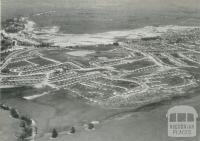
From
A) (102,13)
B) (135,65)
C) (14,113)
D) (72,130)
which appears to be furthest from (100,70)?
(14,113)

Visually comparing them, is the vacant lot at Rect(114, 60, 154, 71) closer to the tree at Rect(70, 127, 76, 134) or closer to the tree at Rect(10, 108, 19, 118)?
the tree at Rect(70, 127, 76, 134)

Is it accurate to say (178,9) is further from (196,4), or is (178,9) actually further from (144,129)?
(144,129)

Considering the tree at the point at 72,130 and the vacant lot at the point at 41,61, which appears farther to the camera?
the vacant lot at the point at 41,61

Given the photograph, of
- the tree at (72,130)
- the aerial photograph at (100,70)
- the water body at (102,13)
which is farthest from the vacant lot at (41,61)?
the tree at (72,130)

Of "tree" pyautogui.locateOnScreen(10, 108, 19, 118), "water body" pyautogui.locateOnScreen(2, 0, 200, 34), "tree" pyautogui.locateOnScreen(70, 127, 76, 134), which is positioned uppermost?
"water body" pyautogui.locateOnScreen(2, 0, 200, 34)

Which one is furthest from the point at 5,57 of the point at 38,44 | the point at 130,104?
the point at 130,104

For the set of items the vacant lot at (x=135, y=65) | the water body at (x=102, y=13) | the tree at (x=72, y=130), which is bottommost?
the tree at (x=72, y=130)

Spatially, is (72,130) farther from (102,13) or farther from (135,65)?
(102,13)

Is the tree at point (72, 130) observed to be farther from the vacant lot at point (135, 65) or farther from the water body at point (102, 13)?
the water body at point (102, 13)

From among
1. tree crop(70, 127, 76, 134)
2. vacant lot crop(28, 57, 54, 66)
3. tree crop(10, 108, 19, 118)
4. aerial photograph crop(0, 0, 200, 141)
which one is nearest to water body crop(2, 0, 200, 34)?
aerial photograph crop(0, 0, 200, 141)
